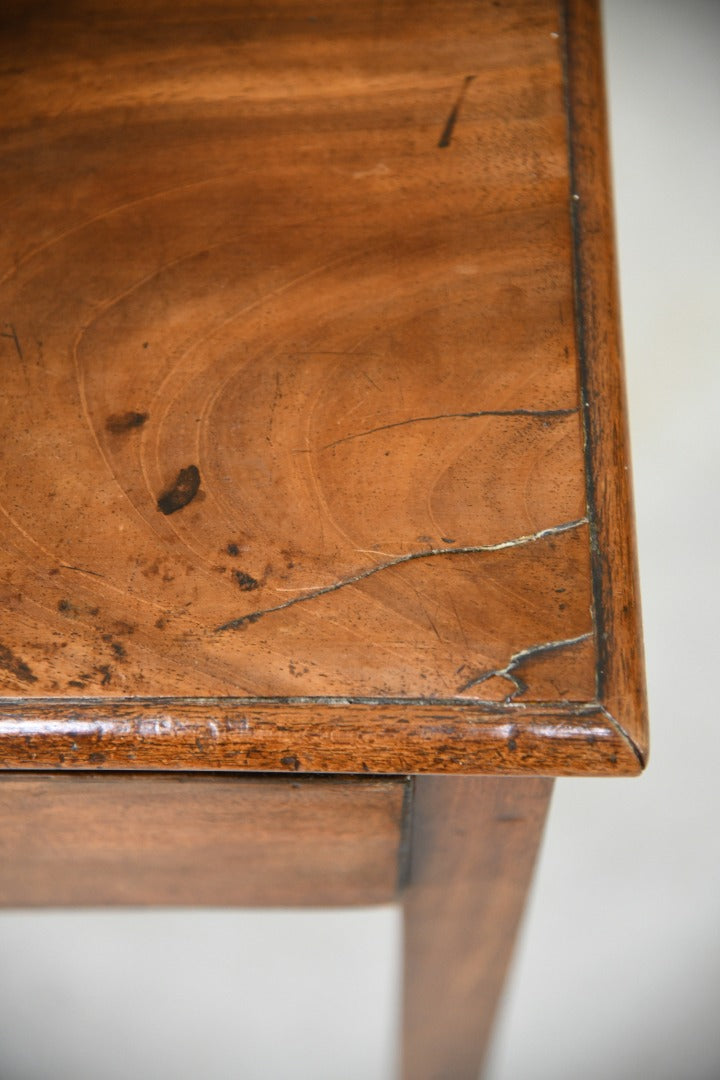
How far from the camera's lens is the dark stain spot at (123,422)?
0.42m

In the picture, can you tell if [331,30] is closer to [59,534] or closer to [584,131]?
[584,131]

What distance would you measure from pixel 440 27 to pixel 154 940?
732 millimetres

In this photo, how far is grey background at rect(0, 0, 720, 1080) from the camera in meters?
0.88

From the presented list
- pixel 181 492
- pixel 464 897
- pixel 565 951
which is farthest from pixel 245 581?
pixel 565 951

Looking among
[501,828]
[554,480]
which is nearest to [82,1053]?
[501,828]

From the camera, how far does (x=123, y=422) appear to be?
425 mm

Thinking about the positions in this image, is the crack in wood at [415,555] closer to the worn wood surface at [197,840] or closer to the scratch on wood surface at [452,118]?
the worn wood surface at [197,840]

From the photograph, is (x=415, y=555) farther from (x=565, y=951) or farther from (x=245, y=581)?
(x=565, y=951)

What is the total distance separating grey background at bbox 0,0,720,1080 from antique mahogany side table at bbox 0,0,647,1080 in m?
0.36

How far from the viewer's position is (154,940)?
89 centimetres

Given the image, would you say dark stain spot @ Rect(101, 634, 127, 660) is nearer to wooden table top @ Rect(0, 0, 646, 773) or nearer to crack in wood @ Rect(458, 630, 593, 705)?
wooden table top @ Rect(0, 0, 646, 773)

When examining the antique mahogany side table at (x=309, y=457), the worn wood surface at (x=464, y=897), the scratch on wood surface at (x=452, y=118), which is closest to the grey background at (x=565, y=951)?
the worn wood surface at (x=464, y=897)

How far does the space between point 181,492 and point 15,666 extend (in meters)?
0.09

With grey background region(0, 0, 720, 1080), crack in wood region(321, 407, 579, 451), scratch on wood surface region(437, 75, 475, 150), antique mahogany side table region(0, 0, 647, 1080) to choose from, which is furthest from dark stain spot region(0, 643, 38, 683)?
grey background region(0, 0, 720, 1080)
